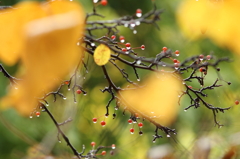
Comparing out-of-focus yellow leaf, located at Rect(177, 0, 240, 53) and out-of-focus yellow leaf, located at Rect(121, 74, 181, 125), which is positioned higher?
out-of-focus yellow leaf, located at Rect(177, 0, 240, 53)

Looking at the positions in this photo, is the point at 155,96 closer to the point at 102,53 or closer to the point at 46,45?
the point at 102,53

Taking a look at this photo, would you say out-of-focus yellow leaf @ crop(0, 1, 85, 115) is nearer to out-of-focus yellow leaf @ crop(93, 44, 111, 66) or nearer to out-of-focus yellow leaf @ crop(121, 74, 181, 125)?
out-of-focus yellow leaf @ crop(93, 44, 111, 66)

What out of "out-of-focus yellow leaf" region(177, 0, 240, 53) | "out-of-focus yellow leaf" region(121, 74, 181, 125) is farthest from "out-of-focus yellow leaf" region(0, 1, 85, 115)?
"out-of-focus yellow leaf" region(121, 74, 181, 125)

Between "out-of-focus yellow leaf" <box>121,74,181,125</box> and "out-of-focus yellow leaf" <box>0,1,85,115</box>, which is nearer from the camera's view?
"out-of-focus yellow leaf" <box>0,1,85,115</box>

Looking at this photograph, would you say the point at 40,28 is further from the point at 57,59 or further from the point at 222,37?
the point at 222,37

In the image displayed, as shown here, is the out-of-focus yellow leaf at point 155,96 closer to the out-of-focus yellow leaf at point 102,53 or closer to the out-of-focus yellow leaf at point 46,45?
the out-of-focus yellow leaf at point 102,53

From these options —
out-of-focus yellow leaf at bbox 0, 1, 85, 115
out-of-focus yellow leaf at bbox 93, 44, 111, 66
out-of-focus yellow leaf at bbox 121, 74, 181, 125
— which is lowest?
out-of-focus yellow leaf at bbox 121, 74, 181, 125

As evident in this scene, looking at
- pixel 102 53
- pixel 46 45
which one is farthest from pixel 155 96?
pixel 46 45

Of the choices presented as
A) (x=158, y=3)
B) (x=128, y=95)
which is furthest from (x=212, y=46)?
(x=128, y=95)
